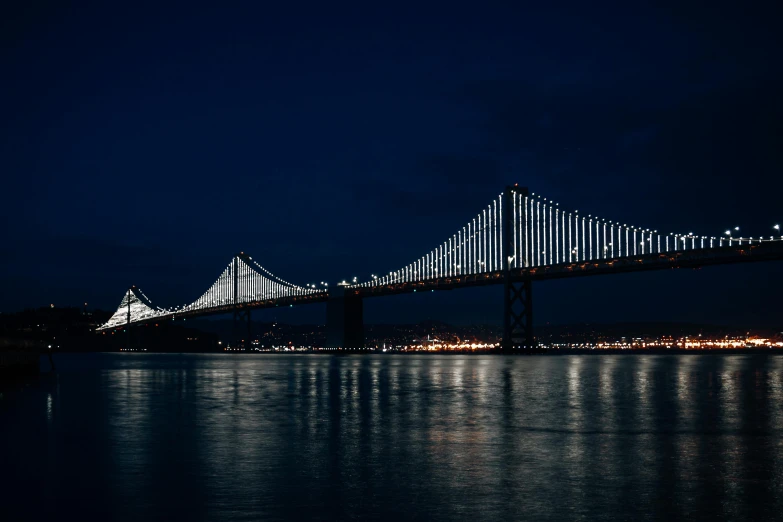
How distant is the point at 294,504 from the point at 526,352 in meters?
61.6

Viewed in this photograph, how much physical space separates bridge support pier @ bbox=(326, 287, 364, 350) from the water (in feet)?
183

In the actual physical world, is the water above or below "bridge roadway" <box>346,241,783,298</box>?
below

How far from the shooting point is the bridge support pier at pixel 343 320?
77.8 m

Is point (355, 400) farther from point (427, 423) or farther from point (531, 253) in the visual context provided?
point (531, 253)

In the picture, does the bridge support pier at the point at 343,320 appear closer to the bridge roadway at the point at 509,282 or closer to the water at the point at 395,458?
the bridge roadway at the point at 509,282

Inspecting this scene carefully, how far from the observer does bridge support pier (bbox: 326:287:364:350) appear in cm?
7781

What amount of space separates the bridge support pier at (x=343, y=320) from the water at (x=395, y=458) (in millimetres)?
55801

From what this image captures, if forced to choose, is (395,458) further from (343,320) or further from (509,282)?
(343,320)

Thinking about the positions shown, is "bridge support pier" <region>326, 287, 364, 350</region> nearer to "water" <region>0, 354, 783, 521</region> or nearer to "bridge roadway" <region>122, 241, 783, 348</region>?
"bridge roadway" <region>122, 241, 783, 348</region>

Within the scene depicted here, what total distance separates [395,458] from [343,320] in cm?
6817

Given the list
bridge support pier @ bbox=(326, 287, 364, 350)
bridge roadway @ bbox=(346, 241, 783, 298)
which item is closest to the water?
bridge roadway @ bbox=(346, 241, 783, 298)

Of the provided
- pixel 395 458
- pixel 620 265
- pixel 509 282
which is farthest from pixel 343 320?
pixel 395 458

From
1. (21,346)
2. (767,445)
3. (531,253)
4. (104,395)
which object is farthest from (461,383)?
(531,253)

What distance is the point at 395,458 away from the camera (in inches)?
436
